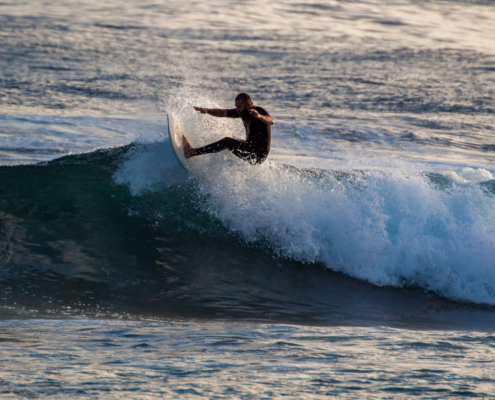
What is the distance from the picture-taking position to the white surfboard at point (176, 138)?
7906 millimetres

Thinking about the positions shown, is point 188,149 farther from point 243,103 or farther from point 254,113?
point 254,113

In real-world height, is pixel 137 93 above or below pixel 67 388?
above

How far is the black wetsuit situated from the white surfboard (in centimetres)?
31

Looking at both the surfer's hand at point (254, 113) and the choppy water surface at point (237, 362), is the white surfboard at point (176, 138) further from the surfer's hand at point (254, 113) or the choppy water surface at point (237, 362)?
the choppy water surface at point (237, 362)

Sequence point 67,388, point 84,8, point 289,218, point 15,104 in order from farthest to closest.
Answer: point 84,8 < point 15,104 < point 289,218 < point 67,388

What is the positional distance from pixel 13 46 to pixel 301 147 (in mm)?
16388

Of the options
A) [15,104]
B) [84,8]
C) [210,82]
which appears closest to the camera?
[15,104]

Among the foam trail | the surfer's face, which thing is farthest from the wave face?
the surfer's face

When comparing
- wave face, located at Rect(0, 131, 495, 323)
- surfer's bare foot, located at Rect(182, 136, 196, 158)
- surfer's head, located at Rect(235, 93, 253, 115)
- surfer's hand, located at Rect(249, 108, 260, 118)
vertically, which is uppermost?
surfer's head, located at Rect(235, 93, 253, 115)

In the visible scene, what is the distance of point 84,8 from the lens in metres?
34.8

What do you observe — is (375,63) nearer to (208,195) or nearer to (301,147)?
(301,147)

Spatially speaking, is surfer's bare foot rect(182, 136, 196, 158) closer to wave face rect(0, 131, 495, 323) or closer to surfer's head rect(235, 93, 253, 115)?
wave face rect(0, 131, 495, 323)

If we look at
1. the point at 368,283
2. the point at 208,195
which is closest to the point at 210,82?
the point at 208,195

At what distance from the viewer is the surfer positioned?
728 cm
